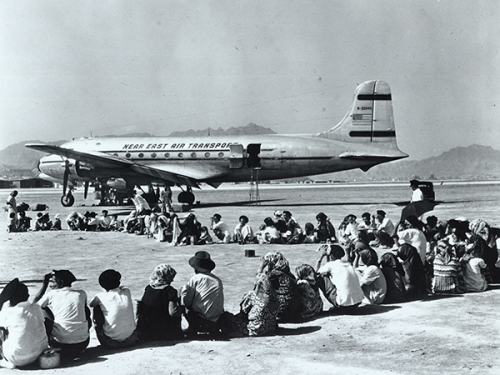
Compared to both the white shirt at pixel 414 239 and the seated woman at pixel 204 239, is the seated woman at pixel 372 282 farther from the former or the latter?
the seated woman at pixel 204 239

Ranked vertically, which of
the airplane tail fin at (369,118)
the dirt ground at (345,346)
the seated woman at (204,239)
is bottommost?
the dirt ground at (345,346)

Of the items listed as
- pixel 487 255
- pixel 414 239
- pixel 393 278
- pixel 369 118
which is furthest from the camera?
pixel 369 118

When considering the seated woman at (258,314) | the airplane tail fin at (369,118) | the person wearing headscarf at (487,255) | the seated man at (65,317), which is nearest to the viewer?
the seated man at (65,317)

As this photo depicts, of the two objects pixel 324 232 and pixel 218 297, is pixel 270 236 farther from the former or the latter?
pixel 218 297

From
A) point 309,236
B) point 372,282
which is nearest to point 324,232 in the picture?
point 309,236

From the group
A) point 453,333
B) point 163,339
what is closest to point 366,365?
point 453,333

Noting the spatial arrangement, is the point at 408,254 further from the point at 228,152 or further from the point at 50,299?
the point at 228,152

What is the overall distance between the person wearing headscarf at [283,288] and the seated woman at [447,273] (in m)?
3.13

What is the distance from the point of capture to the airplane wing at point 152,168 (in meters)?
30.1

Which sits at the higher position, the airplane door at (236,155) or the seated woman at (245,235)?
the airplane door at (236,155)

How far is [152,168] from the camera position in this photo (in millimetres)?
32625

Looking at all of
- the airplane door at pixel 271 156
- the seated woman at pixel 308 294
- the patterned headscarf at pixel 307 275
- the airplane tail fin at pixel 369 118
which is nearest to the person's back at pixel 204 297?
the seated woman at pixel 308 294

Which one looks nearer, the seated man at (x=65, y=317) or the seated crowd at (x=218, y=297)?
the seated crowd at (x=218, y=297)

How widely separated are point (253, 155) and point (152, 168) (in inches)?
254
